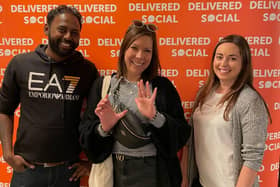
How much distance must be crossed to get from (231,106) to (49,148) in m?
1.20

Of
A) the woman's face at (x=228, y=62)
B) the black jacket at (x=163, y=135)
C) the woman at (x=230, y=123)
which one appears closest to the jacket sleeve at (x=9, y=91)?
Answer: the black jacket at (x=163, y=135)

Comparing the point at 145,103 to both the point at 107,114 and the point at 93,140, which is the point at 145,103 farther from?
the point at 93,140

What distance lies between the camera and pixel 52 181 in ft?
5.34

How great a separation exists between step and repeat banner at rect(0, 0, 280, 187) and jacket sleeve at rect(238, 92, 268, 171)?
553 mm

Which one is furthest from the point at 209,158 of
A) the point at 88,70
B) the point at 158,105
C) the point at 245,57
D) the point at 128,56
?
the point at 88,70

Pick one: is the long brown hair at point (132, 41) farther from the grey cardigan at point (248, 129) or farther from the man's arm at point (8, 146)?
the man's arm at point (8, 146)

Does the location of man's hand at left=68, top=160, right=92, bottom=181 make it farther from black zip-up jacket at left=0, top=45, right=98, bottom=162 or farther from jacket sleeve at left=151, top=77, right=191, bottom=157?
jacket sleeve at left=151, top=77, right=191, bottom=157

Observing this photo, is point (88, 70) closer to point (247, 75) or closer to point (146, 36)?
point (146, 36)

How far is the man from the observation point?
5.18ft

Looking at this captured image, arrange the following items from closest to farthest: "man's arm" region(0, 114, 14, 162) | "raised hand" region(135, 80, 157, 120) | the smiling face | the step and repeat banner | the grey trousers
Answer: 1. "raised hand" region(135, 80, 157, 120)
2. the grey trousers
3. the smiling face
4. "man's arm" region(0, 114, 14, 162)
5. the step and repeat banner

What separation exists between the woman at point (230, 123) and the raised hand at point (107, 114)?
0.58 meters

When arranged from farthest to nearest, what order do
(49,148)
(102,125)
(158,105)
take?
1. (49,148)
2. (158,105)
3. (102,125)

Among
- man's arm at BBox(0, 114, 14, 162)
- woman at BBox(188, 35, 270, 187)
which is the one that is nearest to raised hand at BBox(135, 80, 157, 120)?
woman at BBox(188, 35, 270, 187)

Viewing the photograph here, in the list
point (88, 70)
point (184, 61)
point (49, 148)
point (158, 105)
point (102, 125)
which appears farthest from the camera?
point (184, 61)
